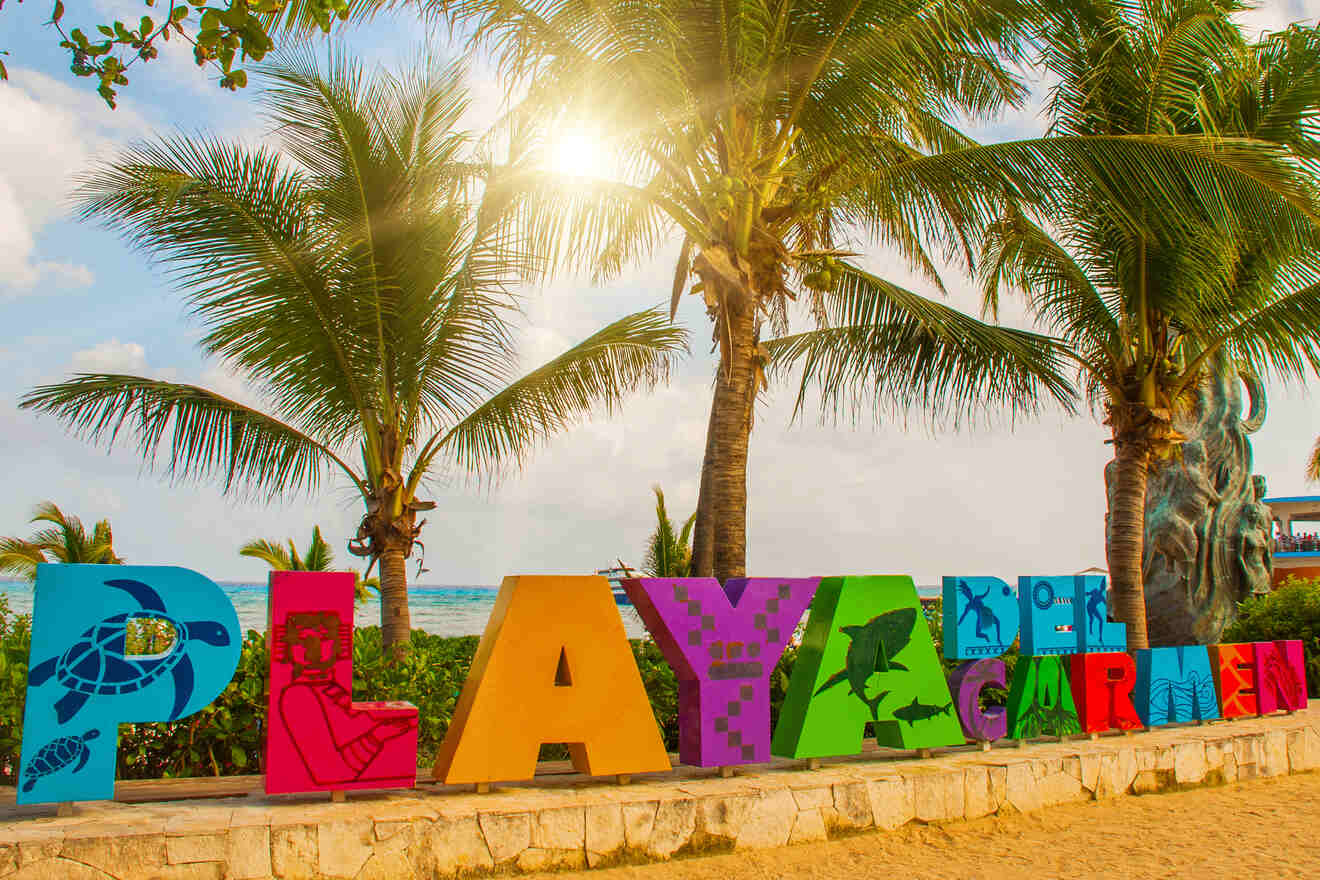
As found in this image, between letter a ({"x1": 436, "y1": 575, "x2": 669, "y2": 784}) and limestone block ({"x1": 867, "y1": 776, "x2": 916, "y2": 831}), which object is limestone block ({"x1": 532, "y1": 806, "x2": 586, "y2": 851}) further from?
limestone block ({"x1": 867, "y1": 776, "x2": 916, "y2": 831})

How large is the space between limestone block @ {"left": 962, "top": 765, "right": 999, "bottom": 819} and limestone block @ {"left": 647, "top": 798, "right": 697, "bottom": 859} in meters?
2.21

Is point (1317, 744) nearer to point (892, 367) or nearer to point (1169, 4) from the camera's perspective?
point (892, 367)

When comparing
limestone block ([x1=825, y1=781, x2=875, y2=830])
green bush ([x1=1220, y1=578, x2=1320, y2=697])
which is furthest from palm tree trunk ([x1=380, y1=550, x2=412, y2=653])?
green bush ([x1=1220, y1=578, x2=1320, y2=697])

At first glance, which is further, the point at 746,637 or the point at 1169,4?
the point at 1169,4

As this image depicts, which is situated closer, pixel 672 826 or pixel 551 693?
pixel 672 826

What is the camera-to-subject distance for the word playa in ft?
16.9

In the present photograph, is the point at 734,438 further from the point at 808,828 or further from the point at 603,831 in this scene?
the point at 603,831

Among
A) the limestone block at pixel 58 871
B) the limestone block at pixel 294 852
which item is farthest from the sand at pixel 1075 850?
the limestone block at pixel 58 871

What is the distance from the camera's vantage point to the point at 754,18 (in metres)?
7.90

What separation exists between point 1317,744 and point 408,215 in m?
9.89

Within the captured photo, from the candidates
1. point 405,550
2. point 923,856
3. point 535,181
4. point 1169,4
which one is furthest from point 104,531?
point 1169,4

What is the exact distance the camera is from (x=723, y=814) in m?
5.93

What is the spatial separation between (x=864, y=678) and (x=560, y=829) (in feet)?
8.37

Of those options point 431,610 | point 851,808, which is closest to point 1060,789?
point 851,808
